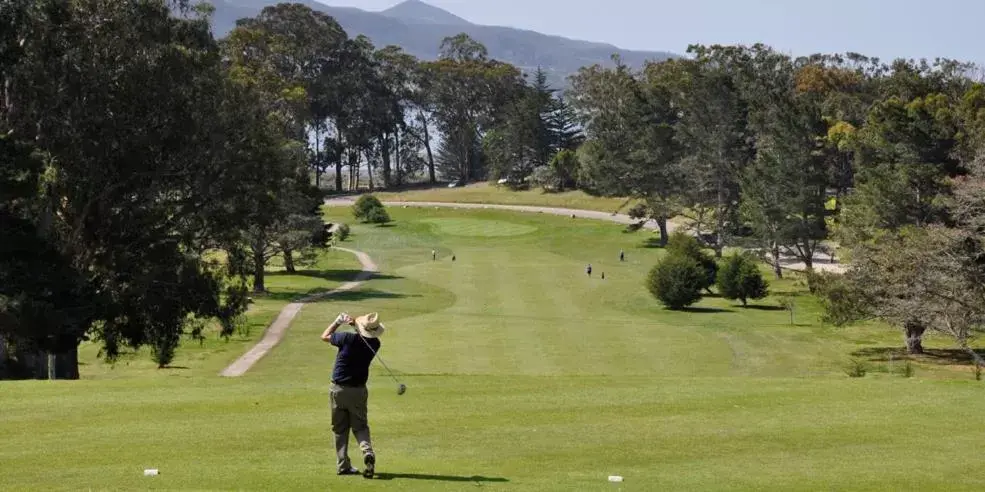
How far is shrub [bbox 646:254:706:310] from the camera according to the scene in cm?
6800

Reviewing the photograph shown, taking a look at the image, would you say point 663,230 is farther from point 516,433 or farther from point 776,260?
point 516,433

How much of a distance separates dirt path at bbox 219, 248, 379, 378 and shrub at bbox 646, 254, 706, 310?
2043cm

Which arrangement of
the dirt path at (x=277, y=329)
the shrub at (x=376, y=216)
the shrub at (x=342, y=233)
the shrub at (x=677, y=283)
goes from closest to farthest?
1. the dirt path at (x=277, y=329)
2. the shrub at (x=677, y=283)
3. the shrub at (x=342, y=233)
4. the shrub at (x=376, y=216)

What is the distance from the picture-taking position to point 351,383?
1539 centimetres

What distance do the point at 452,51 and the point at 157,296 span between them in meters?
145

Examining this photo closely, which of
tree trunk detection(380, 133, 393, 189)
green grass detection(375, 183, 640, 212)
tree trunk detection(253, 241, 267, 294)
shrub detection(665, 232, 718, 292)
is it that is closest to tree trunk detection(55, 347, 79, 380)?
tree trunk detection(253, 241, 267, 294)

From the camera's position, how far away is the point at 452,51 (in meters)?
184

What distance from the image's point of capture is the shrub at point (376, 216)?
124438 millimetres

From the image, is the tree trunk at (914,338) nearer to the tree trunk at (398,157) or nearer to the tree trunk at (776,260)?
the tree trunk at (776,260)

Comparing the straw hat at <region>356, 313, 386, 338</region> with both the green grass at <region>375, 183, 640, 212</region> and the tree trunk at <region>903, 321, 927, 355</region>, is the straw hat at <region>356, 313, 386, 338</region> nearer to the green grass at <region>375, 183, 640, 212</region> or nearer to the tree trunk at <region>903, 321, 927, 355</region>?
the tree trunk at <region>903, 321, 927, 355</region>

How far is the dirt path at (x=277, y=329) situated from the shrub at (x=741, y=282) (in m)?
24.4

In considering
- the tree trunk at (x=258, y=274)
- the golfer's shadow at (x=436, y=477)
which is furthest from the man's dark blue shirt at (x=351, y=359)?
the tree trunk at (x=258, y=274)

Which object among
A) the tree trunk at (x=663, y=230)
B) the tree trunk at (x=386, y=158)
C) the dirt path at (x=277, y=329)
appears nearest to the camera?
the dirt path at (x=277, y=329)

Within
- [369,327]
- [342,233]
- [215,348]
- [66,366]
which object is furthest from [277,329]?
[342,233]
